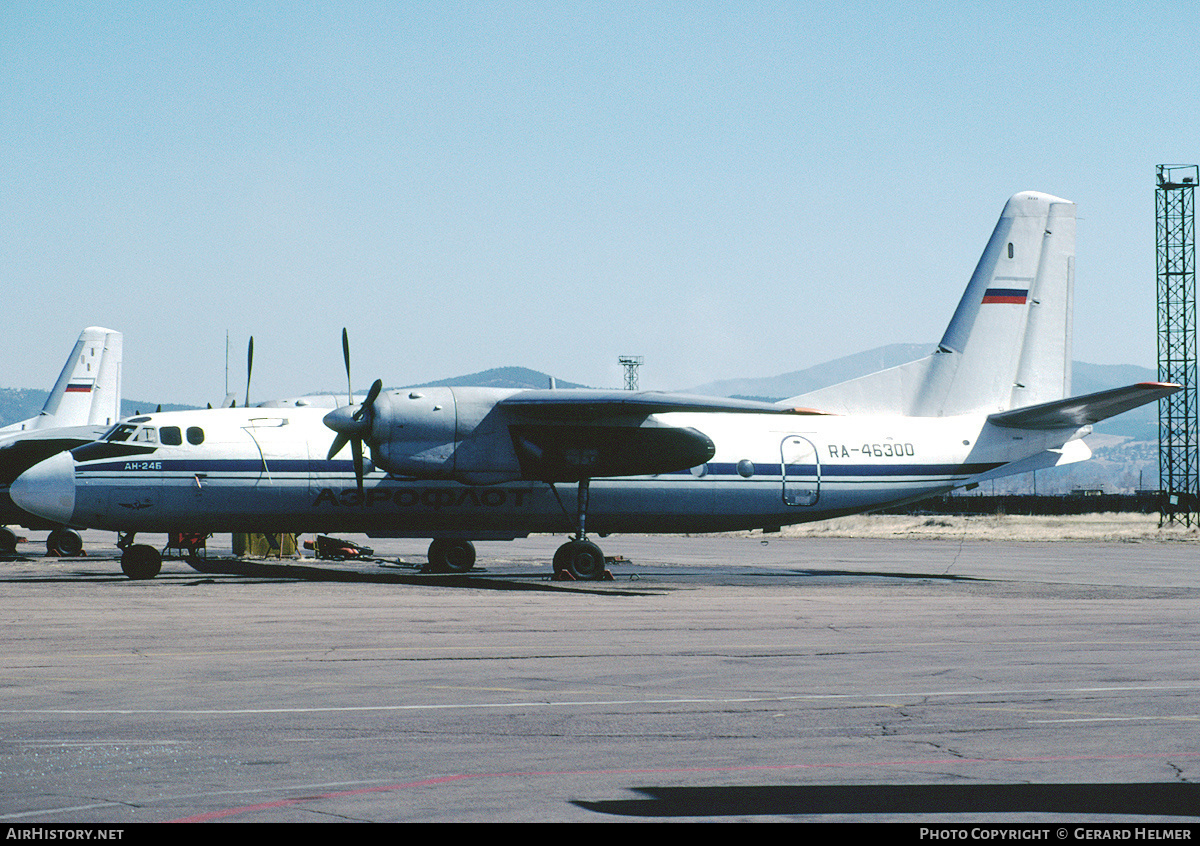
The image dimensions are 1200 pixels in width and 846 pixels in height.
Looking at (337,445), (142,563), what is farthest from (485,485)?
(142,563)

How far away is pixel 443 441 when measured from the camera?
26.2m

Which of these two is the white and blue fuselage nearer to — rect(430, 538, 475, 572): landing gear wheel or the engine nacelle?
the engine nacelle

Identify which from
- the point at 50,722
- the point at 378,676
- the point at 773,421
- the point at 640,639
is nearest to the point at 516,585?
the point at 773,421

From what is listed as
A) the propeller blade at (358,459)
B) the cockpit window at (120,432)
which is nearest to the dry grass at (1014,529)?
the propeller blade at (358,459)

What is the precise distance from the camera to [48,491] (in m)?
26.5

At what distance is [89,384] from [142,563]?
73.8ft

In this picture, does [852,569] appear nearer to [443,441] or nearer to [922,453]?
[922,453]

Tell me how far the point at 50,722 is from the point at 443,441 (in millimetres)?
16925

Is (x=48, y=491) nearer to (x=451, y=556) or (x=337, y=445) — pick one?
(x=337, y=445)

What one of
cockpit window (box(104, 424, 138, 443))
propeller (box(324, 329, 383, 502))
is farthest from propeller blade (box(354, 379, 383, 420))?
cockpit window (box(104, 424, 138, 443))

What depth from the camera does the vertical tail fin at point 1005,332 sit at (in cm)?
3238

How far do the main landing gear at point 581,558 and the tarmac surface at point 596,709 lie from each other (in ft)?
18.1

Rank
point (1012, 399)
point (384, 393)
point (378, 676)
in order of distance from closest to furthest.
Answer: point (378, 676) → point (384, 393) → point (1012, 399)

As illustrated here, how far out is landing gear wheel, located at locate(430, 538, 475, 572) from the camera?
31719 millimetres
